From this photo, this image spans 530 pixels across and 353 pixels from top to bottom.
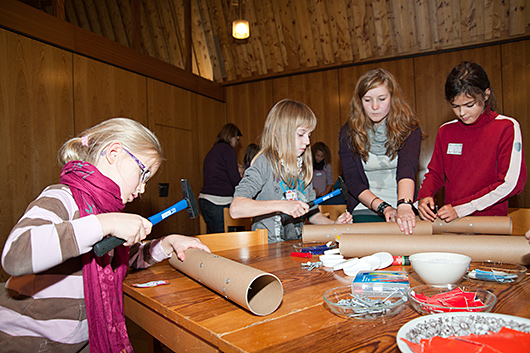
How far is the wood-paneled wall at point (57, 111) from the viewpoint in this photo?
11.9 feet

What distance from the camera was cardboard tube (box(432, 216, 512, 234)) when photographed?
1.53 metres

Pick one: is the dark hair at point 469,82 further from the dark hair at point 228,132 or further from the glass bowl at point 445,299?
the dark hair at point 228,132

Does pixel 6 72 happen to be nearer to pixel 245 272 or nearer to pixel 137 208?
pixel 137 208

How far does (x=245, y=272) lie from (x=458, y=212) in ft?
4.63

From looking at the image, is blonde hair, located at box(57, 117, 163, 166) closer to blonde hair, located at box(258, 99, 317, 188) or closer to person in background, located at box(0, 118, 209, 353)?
person in background, located at box(0, 118, 209, 353)

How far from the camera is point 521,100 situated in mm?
5086

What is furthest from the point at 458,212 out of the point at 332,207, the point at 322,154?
the point at 322,154

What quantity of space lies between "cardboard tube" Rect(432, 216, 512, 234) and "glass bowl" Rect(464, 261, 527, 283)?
40 cm

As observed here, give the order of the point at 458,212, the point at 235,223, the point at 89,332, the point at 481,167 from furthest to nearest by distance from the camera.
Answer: the point at 235,223 → the point at 481,167 → the point at 458,212 → the point at 89,332

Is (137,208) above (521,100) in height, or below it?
below

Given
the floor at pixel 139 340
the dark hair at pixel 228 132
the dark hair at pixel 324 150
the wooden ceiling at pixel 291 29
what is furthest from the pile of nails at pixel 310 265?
the wooden ceiling at pixel 291 29

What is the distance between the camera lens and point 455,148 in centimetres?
213

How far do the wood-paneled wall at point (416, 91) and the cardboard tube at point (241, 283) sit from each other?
5.05 metres

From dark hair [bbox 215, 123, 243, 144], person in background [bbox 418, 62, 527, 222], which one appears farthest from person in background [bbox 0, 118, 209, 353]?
dark hair [bbox 215, 123, 243, 144]
